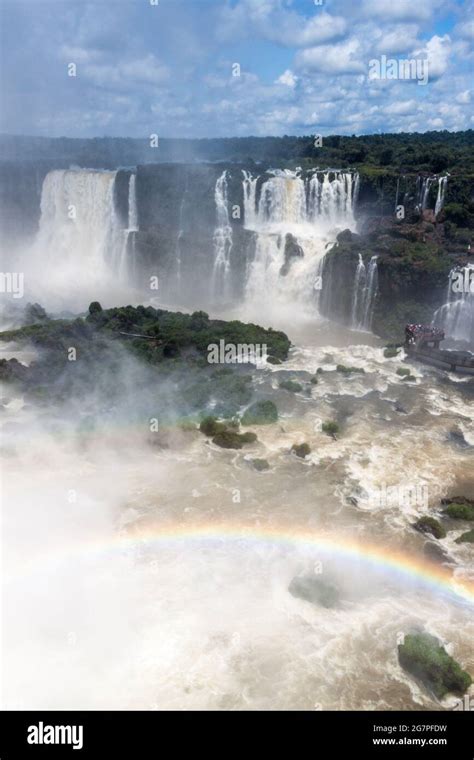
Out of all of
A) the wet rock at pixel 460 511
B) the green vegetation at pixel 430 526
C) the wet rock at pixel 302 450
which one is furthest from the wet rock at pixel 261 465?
the wet rock at pixel 460 511

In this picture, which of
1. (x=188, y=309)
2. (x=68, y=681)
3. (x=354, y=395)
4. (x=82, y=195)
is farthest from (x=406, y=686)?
(x=82, y=195)

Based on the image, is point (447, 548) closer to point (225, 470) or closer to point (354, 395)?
point (225, 470)

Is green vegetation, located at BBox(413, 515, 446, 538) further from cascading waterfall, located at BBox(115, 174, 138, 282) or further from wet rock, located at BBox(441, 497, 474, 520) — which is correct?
cascading waterfall, located at BBox(115, 174, 138, 282)

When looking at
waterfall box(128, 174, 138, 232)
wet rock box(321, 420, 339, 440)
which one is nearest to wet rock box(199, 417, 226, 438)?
wet rock box(321, 420, 339, 440)

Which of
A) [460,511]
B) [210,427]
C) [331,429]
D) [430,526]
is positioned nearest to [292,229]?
[331,429]

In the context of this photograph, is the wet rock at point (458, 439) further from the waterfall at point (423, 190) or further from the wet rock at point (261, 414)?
the waterfall at point (423, 190)
